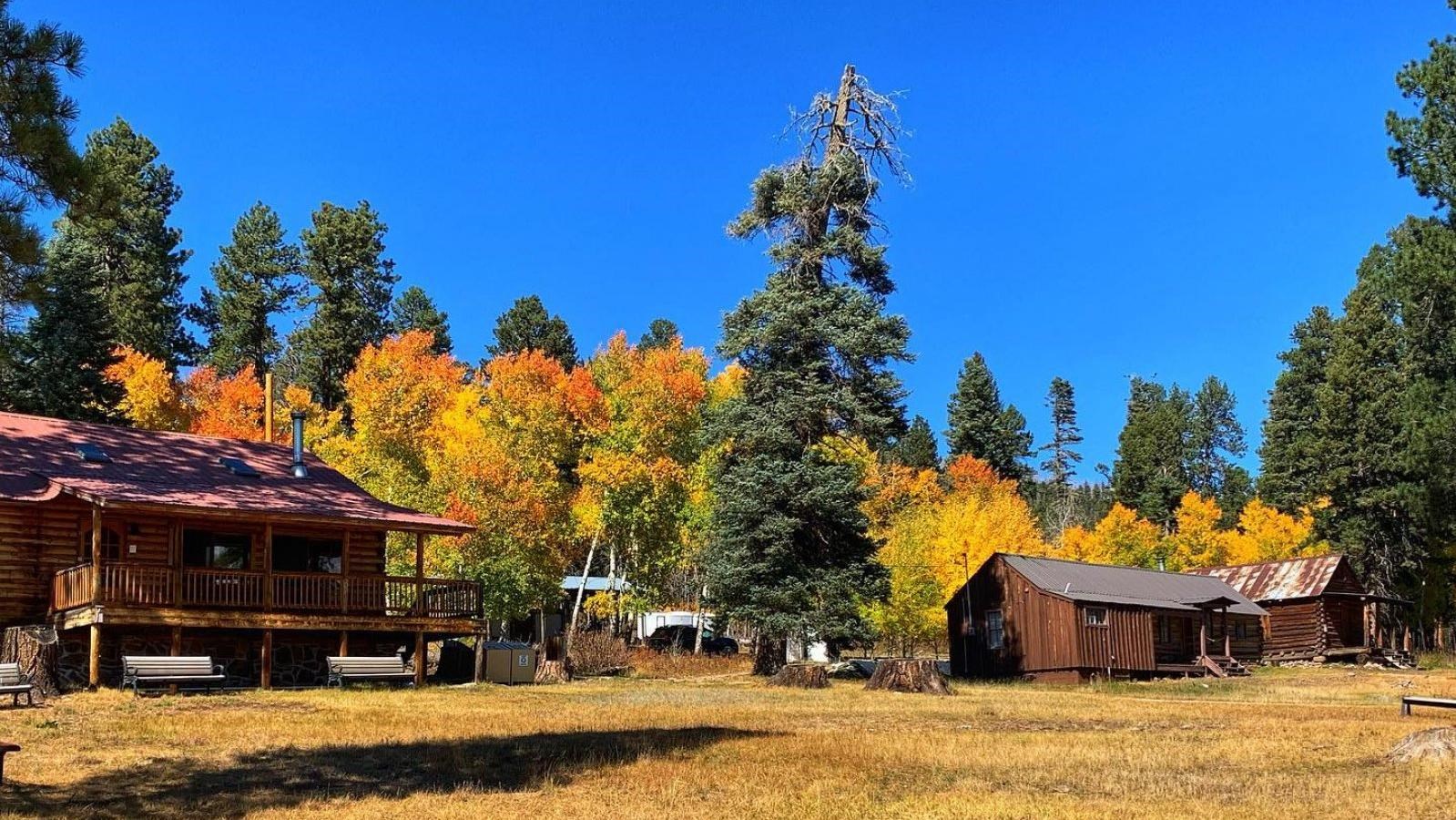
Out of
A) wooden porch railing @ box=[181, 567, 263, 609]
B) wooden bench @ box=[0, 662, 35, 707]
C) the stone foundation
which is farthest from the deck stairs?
wooden bench @ box=[0, 662, 35, 707]

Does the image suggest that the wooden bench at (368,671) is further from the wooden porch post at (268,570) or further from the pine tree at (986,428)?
the pine tree at (986,428)

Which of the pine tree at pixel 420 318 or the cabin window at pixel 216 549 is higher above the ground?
the pine tree at pixel 420 318

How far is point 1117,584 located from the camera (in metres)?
46.0

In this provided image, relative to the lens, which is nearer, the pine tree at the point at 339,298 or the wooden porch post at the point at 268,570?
the wooden porch post at the point at 268,570

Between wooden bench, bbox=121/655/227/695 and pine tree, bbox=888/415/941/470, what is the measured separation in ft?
229

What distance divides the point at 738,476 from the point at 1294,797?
2469 centimetres

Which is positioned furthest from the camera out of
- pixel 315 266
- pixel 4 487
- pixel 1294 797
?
pixel 315 266

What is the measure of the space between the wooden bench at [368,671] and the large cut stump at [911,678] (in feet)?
36.0

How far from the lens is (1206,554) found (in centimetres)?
7406

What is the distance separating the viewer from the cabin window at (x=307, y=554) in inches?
1225

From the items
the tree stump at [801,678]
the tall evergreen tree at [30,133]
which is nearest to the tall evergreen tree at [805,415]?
the tree stump at [801,678]

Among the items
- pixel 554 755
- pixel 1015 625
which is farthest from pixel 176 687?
pixel 1015 625

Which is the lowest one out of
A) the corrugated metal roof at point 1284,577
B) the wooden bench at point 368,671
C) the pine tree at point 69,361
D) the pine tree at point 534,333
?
the wooden bench at point 368,671

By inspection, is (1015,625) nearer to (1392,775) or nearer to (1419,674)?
(1419,674)
